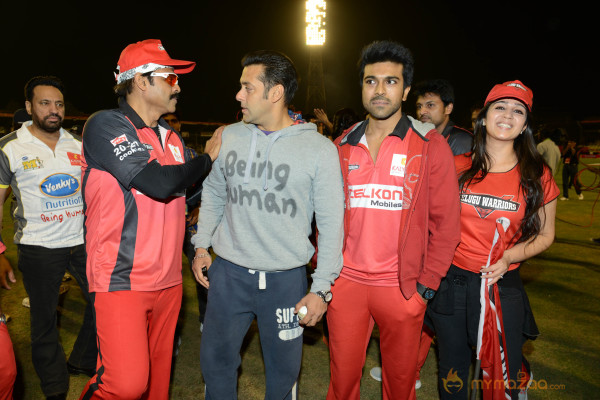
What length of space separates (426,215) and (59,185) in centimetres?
304

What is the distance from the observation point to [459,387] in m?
2.69

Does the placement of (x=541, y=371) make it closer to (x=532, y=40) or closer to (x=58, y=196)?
(x=58, y=196)

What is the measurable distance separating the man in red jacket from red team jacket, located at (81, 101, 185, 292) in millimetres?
1264

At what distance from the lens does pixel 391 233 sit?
2535 millimetres

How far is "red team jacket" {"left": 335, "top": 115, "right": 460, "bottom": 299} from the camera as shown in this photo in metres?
2.45

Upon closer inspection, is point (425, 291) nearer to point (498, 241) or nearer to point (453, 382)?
point (498, 241)

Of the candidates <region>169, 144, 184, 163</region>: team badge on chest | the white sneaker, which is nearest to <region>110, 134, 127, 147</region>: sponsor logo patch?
<region>169, 144, 184, 163</region>: team badge on chest

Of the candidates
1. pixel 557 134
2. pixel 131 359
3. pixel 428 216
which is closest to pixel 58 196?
pixel 131 359

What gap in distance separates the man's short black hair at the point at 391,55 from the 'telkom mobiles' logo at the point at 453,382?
2.10 metres

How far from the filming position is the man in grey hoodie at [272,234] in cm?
234

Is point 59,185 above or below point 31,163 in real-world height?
below

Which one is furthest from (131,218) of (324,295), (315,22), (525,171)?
(315,22)

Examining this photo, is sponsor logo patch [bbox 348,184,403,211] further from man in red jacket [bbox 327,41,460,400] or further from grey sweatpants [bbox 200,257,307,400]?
grey sweatpants [bbox 200,257,307,400]

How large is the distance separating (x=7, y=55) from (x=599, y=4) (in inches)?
2440
